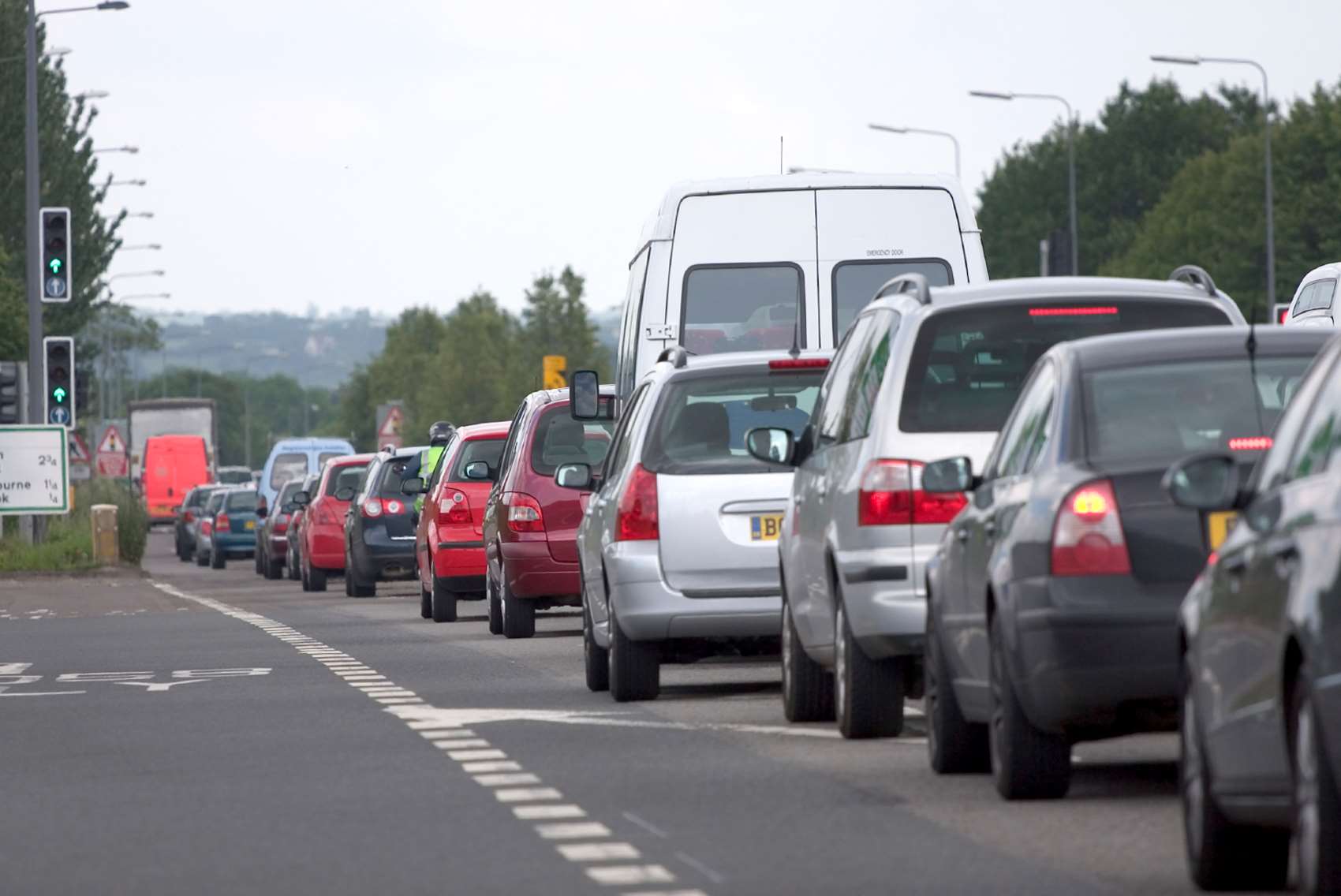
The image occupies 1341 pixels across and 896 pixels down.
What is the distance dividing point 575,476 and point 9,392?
975 inches

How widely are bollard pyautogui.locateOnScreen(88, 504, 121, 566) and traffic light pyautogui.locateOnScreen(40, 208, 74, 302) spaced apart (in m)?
5.12

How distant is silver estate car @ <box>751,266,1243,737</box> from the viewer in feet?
37.3

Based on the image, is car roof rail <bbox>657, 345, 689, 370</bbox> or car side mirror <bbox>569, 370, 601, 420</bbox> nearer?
car roof rail <bbox>657, 345, 689, 370</bbox>

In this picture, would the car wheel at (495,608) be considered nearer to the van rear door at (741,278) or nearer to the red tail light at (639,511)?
the van rear door at (741,278)

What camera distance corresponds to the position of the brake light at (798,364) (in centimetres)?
1497

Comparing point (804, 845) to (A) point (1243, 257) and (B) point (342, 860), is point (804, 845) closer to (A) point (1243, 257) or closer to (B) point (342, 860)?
(B) point (342, 860)

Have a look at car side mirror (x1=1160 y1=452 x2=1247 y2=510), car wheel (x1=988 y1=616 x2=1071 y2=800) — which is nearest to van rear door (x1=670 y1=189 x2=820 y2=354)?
car wheel (x1=988 y1=616 x2=1071 y2=800)

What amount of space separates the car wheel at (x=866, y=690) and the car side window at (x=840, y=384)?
2.65 ft

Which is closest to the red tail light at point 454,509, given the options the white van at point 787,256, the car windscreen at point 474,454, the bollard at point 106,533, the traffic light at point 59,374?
the car windscreen at point 474,454

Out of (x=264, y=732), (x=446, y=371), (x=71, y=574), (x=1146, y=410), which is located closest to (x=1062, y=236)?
(x=71, y=574)

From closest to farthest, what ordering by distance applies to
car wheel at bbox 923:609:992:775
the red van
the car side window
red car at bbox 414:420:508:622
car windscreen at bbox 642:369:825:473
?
car wheel at bbox 923:609:992:775 → the car side window → car windscreen at bbox 642:369:825:473 → red car at bbox 414:420:508:622 → the red van

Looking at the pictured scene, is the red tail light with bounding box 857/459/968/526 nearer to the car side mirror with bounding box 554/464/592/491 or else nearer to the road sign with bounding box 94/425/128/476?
the car side mirror with bounding box 554/464/592/491

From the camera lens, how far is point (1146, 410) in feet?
31.2

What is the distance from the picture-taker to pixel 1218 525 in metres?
8.91
